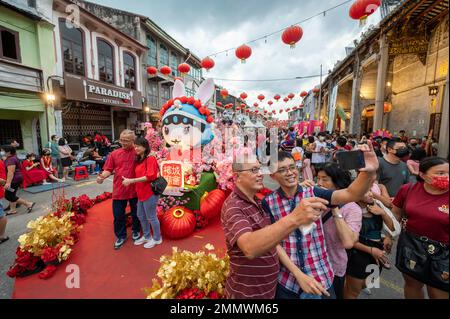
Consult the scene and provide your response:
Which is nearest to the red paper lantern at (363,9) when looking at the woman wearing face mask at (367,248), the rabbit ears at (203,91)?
the rabbit ears at (203,91)

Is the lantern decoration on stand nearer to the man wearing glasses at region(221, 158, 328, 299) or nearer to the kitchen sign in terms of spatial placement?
the man wearing glasses at region(221, 158, 328, 299)

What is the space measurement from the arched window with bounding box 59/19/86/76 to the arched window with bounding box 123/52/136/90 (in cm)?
318

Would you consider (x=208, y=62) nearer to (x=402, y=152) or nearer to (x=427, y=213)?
(x=402, y=152)

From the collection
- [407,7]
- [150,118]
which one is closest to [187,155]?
[407,7]

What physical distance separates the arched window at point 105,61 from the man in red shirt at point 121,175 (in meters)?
11.7

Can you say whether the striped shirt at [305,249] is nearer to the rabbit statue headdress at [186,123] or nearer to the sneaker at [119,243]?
the sneaker at [119,243]

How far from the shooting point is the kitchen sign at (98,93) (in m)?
10.1

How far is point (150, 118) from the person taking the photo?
1731cm

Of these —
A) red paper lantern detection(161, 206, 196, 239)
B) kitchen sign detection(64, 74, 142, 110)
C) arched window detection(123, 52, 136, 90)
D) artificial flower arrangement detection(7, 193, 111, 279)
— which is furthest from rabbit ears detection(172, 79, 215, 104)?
arched window detection(123, 52, 136, 90)

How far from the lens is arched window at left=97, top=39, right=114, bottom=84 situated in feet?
40.3

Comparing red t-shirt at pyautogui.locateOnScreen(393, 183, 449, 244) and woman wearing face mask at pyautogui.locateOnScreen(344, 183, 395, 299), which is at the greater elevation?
red t-shirt at pyautogui.locateOnScreen(393, 183, 449, 244)

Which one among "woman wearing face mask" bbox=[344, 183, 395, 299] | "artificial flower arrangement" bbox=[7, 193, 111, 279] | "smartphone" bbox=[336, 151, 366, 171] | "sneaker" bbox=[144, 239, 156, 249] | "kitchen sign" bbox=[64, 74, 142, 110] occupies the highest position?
"kitchen sign" bbox=[64, 74, 142, 110]

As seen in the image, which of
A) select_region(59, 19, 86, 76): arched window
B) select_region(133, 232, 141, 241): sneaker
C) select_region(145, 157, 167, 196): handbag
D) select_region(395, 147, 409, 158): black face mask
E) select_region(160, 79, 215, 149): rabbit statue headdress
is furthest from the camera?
select_region(59, 19, 86, 76): arched window

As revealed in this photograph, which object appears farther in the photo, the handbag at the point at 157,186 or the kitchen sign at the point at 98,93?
the kitchen sign at the point at 98,93
